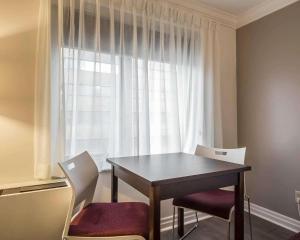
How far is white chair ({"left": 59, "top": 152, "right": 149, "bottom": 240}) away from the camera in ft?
4.04

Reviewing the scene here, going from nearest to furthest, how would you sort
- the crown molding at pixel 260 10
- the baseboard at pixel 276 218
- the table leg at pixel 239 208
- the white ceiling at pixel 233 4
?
the table leg at pixel 239 208, the baseboard at pixel 276 218, the crown molding at pixel 260 10, the white ceiling at pixel 233 4

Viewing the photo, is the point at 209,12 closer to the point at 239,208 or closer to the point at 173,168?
the point at 173,168

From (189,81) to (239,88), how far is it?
33.0 inches

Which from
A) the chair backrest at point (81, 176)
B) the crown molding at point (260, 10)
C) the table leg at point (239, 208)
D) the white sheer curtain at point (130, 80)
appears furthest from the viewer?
the crown molding at point (260, 10)

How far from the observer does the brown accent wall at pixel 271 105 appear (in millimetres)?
2254

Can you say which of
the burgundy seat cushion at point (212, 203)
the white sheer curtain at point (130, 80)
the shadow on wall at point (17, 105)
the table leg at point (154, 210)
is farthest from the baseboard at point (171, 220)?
the shadow on wall at point (17, 105)

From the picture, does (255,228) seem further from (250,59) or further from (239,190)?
(250,59)

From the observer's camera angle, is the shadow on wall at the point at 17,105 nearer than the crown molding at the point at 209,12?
Yes

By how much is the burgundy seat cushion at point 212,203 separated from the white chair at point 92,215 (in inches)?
16.5

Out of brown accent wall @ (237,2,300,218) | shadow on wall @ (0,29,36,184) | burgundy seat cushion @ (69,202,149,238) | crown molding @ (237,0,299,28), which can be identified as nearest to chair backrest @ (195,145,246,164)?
brown accent wall @ (237,2,300,218)

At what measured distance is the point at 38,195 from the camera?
61.1 inches

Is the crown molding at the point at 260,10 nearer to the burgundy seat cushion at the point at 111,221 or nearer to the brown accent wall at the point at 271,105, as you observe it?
the brown accent wall at the point at 271,105

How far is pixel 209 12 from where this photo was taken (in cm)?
259

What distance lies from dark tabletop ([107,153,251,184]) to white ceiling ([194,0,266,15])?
1814mm
